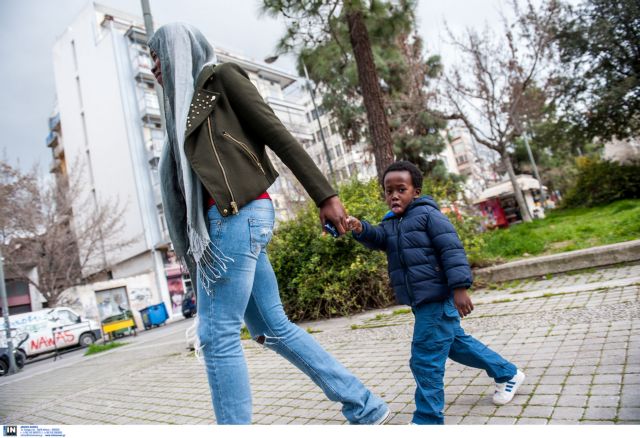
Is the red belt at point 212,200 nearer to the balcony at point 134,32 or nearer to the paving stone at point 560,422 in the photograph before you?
the paving stone at point 560,422

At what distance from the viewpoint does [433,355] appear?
1915 mm

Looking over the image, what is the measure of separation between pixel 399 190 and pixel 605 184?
15.6m

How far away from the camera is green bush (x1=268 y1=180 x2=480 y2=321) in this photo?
5.99 metres

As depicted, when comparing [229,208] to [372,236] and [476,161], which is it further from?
[476,161]

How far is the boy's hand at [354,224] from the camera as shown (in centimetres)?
198

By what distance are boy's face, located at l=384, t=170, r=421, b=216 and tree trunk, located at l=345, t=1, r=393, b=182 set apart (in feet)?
16.8

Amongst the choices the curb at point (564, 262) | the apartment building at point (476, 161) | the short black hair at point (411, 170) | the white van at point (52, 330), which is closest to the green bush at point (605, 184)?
the apartment building at point (476, 161)

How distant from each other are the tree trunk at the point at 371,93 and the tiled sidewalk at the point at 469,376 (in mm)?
2919

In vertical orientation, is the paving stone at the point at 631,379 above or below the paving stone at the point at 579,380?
above

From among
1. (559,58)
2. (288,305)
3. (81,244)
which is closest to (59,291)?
(81,244)

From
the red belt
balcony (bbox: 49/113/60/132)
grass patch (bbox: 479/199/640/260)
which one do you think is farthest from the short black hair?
grass patch (bbox: 479/199/640/260)

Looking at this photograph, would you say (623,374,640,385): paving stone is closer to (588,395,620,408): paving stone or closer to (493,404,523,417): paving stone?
(588,395,620,408): paving stone

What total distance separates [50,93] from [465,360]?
2.99 m

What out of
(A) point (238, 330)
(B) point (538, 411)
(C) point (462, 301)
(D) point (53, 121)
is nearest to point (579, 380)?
(B) point (538, 411)
